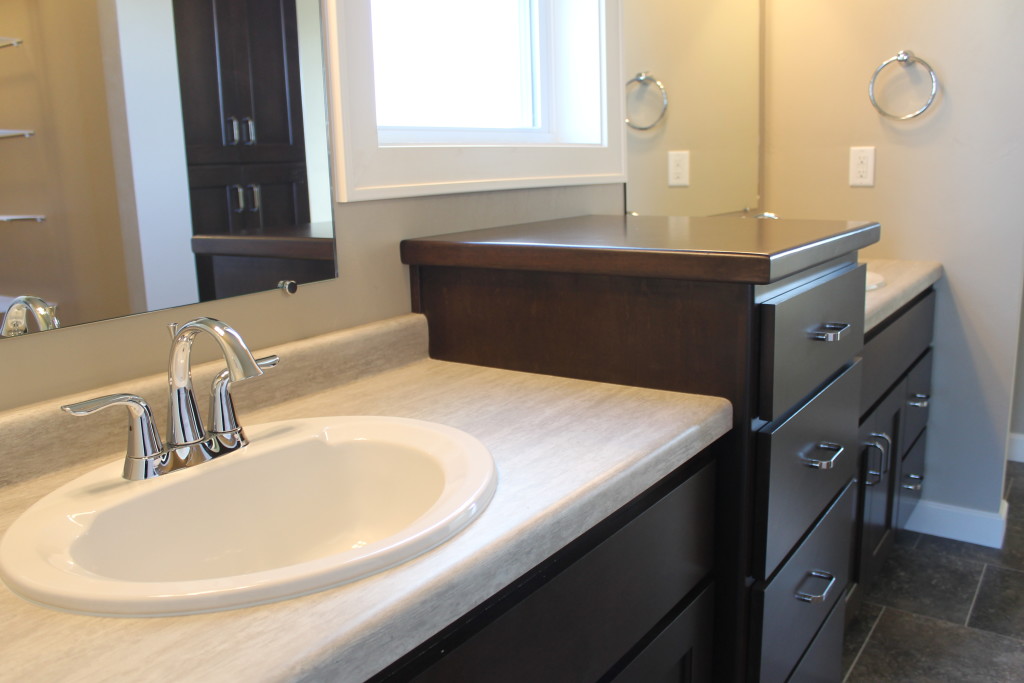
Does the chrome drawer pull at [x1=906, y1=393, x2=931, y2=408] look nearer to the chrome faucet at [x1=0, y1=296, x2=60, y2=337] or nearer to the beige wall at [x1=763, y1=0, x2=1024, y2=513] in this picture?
the beige wall at [x1=763, y1=0, x2=1024, y2=513]

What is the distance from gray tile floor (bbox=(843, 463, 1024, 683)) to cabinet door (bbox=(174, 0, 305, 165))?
5.25 ft

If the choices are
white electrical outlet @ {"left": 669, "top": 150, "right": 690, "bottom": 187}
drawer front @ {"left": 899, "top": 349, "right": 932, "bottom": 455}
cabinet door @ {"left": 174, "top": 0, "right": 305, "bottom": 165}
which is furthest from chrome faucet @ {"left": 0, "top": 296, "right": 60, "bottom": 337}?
drawer front @ {"left": 899, "top": 349, "right": 932, "bottom": 455}

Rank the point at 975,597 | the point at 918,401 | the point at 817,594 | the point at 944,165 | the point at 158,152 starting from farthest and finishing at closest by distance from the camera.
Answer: the point at 944,165 < the point at 918,401 < the point at 975,597 < the point at 817,594 < the point at 158,152

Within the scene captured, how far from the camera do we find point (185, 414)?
881 mm

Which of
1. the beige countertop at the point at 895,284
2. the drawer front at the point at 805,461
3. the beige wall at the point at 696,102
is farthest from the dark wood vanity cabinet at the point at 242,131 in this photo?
the beige countertop at the point at 895,284

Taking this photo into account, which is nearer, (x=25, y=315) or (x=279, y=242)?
(x=25, y=315)

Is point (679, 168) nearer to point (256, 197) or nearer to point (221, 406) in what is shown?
point (256, 197)

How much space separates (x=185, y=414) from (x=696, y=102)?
174 cm

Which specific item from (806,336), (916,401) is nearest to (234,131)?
(806,336)

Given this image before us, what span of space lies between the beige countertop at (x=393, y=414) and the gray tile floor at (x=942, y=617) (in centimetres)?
115

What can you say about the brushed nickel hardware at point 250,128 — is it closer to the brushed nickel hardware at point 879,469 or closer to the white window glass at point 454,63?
the white window glass at point 454,63

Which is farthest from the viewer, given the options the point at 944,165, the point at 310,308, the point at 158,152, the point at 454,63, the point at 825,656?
the point at 944,165

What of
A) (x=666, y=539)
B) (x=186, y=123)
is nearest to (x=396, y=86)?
(x=186, y=123)

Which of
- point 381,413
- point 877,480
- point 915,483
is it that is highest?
point 381,413
